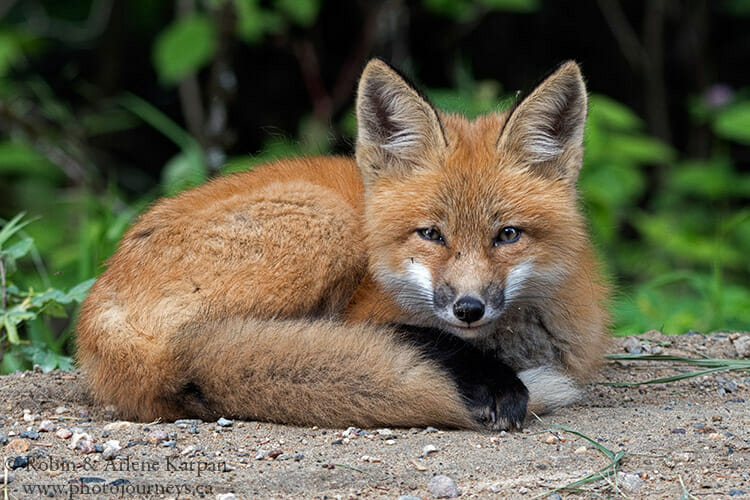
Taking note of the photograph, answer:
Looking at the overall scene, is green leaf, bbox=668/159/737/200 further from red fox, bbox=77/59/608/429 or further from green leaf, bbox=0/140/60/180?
green leaf, bbox=0/140/60/180

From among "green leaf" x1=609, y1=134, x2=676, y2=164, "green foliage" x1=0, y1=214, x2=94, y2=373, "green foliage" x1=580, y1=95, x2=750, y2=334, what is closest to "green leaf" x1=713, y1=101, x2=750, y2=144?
"green foliage" x1=580, y1=95, x2=750, y2=334

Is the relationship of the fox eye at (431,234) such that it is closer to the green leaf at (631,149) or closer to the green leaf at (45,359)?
the green leaf at (45,359)

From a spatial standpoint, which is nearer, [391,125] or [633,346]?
[391,125]

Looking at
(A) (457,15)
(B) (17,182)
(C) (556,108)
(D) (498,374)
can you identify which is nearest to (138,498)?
(D) (498,374)

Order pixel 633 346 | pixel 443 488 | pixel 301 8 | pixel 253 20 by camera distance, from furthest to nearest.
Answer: pixel 301 8 < pixel 253 20 < pixel 633 346 < pixel 443 488

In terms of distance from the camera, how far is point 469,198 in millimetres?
3707

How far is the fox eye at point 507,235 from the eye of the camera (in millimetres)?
3719

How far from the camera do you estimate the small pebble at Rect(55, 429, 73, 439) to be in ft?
11.0

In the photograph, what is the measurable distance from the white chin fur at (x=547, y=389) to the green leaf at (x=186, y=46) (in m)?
4.71

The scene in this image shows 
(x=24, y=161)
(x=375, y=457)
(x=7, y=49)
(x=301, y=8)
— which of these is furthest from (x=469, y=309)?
(x=24, y=161)

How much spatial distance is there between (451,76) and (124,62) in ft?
12.8

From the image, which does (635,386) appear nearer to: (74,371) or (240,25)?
(74,371)

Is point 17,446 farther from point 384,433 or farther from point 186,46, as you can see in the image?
point 186,46

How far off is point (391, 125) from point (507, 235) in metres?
0.83
